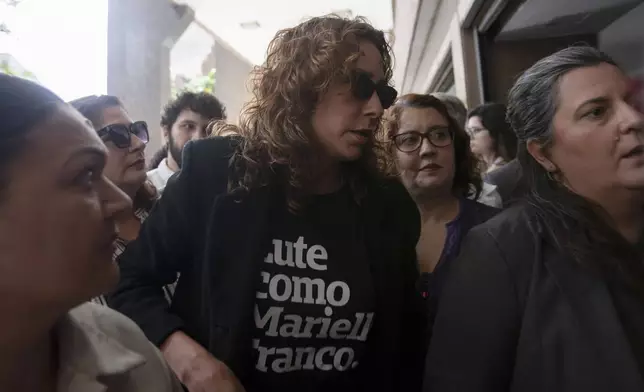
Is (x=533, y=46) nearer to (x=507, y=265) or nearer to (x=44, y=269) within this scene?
(x=507, y=265)

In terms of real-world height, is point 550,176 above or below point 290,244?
above

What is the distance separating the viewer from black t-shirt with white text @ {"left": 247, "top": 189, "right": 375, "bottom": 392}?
979mm

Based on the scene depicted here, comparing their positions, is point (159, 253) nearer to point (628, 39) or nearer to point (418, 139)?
point (418, 139)

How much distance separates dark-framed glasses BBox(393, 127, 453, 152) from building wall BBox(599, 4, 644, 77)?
0.59 m

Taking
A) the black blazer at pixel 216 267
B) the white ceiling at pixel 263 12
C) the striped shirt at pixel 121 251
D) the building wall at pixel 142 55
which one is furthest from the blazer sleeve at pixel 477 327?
the white ceiling at pixel 263 12

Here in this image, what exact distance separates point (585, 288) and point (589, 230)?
11 centimetres

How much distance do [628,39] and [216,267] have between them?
170cm

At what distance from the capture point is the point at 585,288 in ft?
2.88

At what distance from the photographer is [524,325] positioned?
34.1 inches

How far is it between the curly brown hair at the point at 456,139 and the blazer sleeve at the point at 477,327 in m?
0.73

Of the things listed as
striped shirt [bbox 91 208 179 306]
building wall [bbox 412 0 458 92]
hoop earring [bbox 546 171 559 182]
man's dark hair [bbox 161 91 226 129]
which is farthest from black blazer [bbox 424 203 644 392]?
building wall [bbox 412 0 458 92]

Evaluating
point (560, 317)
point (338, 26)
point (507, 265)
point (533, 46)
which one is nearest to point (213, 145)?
point (338, 26)

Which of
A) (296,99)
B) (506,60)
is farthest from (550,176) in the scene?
(506,60)

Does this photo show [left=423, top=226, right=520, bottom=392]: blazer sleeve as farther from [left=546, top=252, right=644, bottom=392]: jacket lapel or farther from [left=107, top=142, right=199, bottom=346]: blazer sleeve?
[left=107, top=142, right=199, bottom=346]: blazer sleeve
